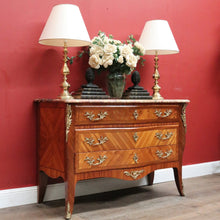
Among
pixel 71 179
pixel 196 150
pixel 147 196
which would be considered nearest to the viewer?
pixel 71 179

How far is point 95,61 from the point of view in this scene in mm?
2725

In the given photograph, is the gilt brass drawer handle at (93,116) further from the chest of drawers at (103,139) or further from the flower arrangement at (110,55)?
the flower arrangement at (110,55)

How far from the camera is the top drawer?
2361 mm

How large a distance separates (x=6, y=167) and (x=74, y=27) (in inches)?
45.2

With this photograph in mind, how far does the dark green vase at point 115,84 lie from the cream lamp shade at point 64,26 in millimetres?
407

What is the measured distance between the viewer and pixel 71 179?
91.4 inches

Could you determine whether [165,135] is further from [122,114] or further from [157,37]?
[157,37]

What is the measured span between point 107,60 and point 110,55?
45 millimetres

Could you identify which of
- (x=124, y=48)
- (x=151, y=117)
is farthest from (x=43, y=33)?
(x=151, y=117)

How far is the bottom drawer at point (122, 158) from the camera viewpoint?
2.37 meters

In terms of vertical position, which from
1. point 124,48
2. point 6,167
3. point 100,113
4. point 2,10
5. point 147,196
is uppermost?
point 2,10

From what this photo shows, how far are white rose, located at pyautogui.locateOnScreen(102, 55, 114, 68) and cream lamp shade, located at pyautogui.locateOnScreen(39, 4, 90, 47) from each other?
25 centimetres

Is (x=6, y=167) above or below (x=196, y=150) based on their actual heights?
above

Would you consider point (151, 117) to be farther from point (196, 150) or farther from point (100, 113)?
point (196, 150)
